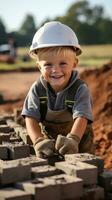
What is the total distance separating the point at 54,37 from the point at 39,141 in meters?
0.94

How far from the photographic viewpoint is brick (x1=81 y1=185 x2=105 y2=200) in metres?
3.28

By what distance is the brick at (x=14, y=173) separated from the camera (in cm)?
327

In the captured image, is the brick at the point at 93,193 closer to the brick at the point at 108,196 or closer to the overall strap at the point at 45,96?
the brick at the point at 108,196

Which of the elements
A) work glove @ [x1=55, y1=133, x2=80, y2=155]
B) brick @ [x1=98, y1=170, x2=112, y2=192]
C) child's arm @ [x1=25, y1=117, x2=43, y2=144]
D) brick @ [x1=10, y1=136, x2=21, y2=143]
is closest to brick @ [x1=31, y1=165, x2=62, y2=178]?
brick @ [x1=98, y1=170, x2=112, y2=192]

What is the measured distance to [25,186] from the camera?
3.14 m

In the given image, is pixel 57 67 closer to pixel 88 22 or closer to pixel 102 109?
pixel 102 109

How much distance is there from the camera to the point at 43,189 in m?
3.03

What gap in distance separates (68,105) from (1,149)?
851 millimetres

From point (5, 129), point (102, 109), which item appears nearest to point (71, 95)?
point (5, 129)

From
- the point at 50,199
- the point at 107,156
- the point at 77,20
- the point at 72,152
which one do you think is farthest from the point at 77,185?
the point at 77,20

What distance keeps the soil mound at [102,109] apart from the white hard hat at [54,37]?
1.54 meters

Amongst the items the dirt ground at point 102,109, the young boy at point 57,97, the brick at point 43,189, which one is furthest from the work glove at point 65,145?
the dirt ground at point 102,109

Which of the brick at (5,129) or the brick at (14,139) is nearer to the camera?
the brick at (14,139)

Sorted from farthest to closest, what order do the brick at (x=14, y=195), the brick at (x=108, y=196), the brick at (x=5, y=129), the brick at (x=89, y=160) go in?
the brick at (x=5, y=129)
the brick at (x=89, y=160)
the brick at (x=108, y=196)
the brick at (x=14, y=195)
